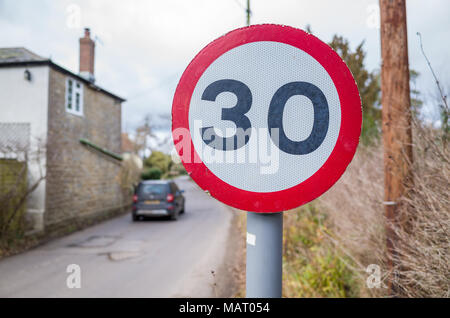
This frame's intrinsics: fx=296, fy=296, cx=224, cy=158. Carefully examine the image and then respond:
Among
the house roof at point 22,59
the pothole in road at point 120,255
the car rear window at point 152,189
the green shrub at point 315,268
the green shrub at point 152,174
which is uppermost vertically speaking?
the house roof at point 22,59

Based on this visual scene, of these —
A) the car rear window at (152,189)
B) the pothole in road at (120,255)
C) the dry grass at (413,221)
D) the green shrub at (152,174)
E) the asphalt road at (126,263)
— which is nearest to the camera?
the dry grass at (413,221)

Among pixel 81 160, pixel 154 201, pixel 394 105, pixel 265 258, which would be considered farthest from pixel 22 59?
pixel 265 258

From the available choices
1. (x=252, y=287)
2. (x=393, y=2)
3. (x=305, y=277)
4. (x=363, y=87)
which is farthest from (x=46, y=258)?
(x=363, y=87)

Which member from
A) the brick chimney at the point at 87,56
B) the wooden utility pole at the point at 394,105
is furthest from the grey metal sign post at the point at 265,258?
the brick chimney at the point at 87,56

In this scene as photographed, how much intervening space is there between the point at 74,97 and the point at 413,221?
11105mm

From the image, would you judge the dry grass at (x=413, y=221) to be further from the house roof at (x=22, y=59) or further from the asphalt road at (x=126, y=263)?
the house roof at (x=22, y=59)

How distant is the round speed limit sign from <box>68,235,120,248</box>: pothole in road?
8.25 metres

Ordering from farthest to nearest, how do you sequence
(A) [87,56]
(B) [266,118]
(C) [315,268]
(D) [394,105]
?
(A) [87,56], (C) [315,268], (D) [394,105], (B) [266,118]

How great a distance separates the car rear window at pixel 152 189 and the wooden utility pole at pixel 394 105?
1013cm

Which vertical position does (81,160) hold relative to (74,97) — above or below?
below

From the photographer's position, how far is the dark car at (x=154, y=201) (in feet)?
38.8

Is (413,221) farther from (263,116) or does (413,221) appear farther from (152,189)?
(152,189)

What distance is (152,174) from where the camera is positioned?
66.9 ft

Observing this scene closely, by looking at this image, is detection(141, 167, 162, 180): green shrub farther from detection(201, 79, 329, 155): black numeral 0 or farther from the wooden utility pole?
detection(201, 79, 329, 155): black numeral 0
